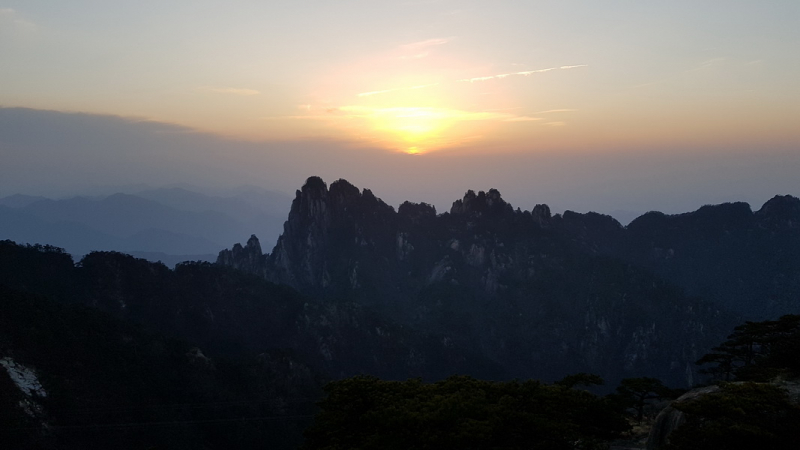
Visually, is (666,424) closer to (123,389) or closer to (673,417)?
(673,417)

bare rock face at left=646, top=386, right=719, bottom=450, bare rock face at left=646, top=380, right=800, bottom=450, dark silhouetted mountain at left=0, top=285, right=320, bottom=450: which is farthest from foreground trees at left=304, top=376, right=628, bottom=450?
dark silhouetted mountain at left=0, top=285, right=320, bottom=450

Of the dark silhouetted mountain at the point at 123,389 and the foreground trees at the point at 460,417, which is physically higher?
the foreground trees at the point at 460,417

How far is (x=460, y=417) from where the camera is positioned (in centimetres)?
3297

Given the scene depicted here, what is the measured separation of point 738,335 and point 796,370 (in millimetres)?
20348

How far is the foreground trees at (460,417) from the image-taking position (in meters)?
32.2

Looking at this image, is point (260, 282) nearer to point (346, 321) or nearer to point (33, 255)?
point (346, 321)

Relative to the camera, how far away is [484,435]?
3059 cm

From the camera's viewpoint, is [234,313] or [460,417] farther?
[234,313]

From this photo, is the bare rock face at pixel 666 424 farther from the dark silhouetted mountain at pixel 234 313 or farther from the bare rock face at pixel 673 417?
the dark silhouetted mountain at pixel 234 313

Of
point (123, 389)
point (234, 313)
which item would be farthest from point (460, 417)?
point (234, 313)

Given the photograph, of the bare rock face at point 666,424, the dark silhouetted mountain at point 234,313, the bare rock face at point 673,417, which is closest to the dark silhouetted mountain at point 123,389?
the dark silhouetted mountain at point 234,313

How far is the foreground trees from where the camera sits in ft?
105

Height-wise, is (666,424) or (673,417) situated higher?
(673,417)

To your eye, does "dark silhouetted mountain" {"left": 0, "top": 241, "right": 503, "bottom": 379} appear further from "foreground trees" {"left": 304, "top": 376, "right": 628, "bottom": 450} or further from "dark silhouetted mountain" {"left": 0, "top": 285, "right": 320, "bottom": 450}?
"foreground trees" {"left": 304, "top": 376, "right": 628, "bottom": 450}
